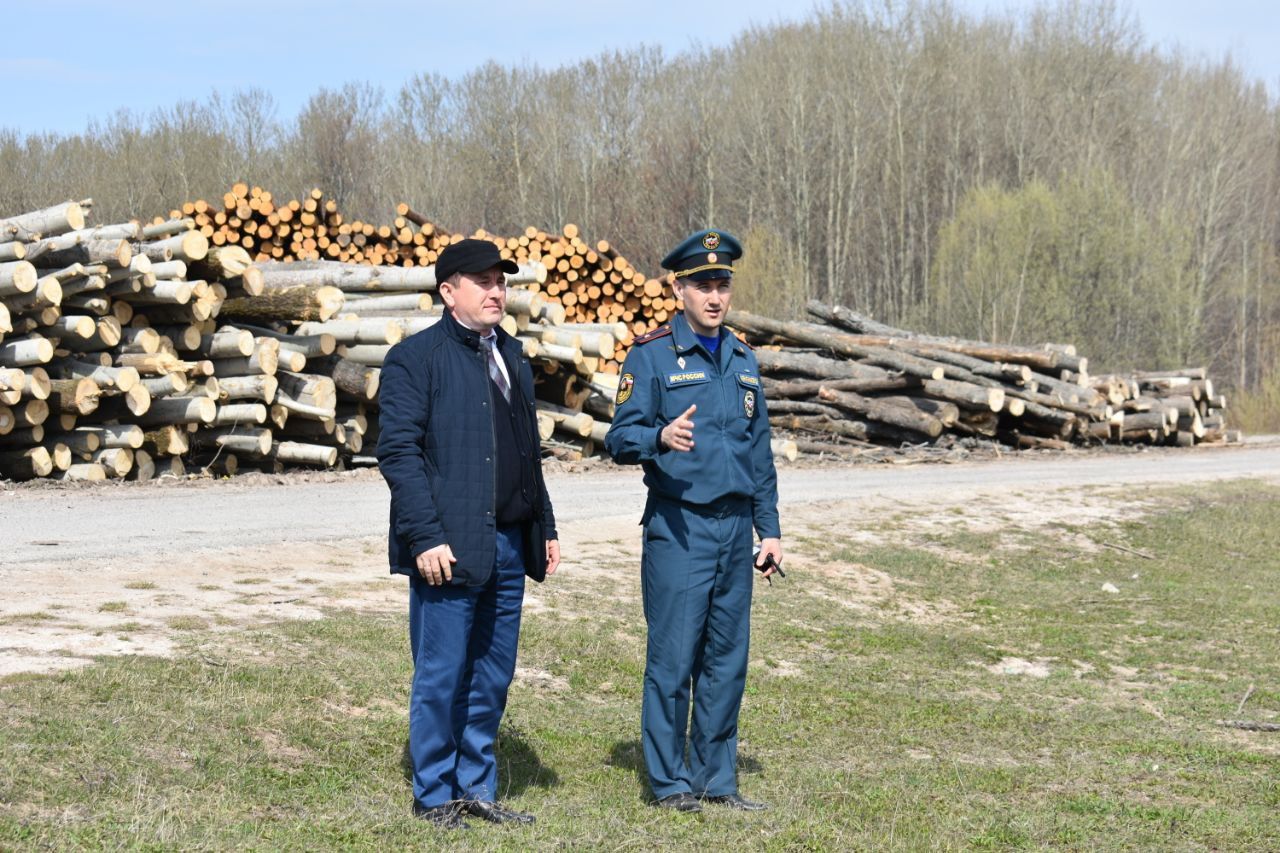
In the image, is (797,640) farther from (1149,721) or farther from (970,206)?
(970,206)

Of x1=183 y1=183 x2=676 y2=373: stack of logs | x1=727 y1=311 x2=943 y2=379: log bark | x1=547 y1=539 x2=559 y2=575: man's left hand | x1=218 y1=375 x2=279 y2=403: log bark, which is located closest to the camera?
x1=547 y1=539 x2=559 y2=575: man's left hand

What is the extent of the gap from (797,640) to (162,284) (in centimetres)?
798

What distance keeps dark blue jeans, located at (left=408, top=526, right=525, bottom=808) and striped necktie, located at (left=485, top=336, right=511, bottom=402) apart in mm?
483

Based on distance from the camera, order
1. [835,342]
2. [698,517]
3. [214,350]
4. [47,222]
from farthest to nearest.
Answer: [835,342]
[214,350]
[47,222]
[698,517]

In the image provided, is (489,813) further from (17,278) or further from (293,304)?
(293,304)

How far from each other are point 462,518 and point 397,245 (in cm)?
1607

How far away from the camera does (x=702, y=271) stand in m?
5.14

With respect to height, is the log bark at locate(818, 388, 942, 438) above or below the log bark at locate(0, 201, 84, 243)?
below

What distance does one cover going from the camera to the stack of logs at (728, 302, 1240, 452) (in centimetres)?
2138

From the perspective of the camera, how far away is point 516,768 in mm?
5660

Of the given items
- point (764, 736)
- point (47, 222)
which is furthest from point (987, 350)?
point (764, 736)

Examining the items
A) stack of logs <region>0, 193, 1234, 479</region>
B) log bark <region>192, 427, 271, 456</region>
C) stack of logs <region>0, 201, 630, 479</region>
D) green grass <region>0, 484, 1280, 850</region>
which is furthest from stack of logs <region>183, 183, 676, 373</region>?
green grass <region>0, 484, 1280, 850</region>

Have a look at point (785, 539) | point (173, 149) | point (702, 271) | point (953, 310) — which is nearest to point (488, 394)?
point (702, 271)

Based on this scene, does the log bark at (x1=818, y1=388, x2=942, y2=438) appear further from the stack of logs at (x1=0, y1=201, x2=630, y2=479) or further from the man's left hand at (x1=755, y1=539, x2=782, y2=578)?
the man's left hand at (x1=755, y1=539, x2=782, y2=578)
